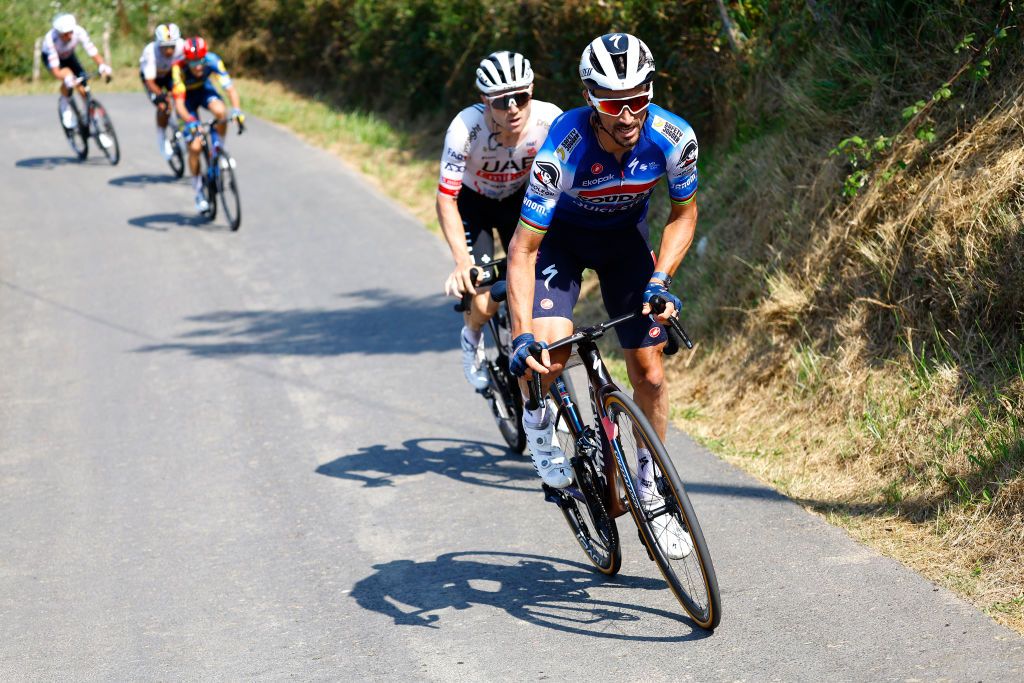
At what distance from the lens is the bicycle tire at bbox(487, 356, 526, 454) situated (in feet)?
22.4

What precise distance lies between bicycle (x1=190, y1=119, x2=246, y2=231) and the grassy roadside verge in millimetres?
7779

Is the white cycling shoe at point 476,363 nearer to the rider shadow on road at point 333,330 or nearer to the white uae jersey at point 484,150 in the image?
the white uae jersey at point 484,150

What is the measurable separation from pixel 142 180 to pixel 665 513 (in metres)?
15.3

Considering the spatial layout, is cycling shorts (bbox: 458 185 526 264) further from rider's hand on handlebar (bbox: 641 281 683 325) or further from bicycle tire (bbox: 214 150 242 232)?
bicycle tire (bbox: 214 150 242 232)

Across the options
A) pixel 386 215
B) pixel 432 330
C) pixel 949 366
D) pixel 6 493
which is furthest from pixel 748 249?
pixel 386 215

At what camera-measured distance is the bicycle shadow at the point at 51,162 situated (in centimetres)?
1906

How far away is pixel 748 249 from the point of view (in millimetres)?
8266

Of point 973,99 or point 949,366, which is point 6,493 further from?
point 973,99

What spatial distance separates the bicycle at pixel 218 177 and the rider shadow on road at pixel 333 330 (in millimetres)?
3227

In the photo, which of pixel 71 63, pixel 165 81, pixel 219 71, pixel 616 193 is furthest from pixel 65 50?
pixel 616 193

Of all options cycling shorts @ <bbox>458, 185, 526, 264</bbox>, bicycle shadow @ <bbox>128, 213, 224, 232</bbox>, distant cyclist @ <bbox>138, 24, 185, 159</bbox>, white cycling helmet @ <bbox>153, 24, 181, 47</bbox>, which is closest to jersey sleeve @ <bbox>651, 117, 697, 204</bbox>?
cycling shorts @ <bbox>458, 185, 526, 264</bbox>

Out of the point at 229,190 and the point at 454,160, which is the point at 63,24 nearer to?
the point at 229,190

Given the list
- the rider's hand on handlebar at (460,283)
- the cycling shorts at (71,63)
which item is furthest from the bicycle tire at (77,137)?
the rider's hand on handlebar at (460,283)

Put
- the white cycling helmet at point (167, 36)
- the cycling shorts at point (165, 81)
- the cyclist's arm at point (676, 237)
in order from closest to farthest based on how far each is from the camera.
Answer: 1. the cyclist's arm at point (676, 237)
2. the white cycling helmet at point (167, 36)
3. the cycling shorts at point (165, 81)
